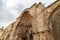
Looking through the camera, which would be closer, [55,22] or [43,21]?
[55,22]

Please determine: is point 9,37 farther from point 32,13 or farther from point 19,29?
point 32,13

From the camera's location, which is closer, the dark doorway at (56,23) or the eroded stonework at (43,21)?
the dark doorway at (56,23)

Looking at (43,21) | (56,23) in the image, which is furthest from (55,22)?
(43,21)

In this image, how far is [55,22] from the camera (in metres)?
10.5

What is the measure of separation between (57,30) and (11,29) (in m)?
5.51

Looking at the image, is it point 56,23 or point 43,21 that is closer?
point 56,23

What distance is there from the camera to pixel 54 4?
10609 mm

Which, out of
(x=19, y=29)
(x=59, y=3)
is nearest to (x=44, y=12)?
(x=59, y=3)

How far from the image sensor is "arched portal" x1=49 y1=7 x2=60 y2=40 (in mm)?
10269

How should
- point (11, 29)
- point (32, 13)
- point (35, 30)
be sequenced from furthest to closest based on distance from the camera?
point (11, 29) < point (32, 13) < point (35, 30)

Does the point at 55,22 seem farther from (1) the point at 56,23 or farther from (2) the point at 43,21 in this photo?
(2) the point at 43,21

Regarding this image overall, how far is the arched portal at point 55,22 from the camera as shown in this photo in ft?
33.7

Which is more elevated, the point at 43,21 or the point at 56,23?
the point at 43,21

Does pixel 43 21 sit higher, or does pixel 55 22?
pixel 43 21
